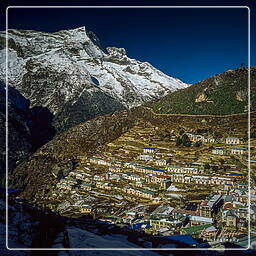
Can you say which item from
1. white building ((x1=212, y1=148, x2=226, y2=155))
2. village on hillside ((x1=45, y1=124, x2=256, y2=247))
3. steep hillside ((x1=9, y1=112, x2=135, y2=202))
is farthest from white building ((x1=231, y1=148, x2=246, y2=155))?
steep hillside ((x1=9, y1=112, x2=135, y2=202))

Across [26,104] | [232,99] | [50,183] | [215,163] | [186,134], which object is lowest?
[50,183]

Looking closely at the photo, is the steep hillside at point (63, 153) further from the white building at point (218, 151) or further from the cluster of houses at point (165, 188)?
the white building at point (218, 151)

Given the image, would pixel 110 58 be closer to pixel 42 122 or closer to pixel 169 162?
pixel 42 122

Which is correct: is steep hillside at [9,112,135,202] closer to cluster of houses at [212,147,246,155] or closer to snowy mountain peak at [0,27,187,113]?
cluster of houses at [212,147,246,155]

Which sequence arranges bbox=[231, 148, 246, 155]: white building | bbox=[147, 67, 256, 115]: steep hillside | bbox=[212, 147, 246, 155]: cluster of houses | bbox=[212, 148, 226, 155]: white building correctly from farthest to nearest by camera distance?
bbox=[147, 67, 256, 115]: steep hillside
bbox=[212, 148, 226, 155]: white building
bbox=[212, 147, 246, 155]: cluster of houses
bbox=[231, 148, 246, 155]: white building

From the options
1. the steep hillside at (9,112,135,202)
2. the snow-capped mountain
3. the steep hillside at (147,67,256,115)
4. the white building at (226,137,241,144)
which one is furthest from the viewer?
the snow-capped mountain

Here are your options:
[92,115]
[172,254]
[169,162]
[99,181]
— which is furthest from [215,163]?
[92,115]
